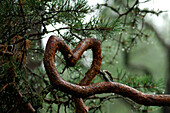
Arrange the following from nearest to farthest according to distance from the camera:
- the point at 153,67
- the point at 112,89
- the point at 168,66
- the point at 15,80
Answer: the point at 112,89 → the point at 15,80 → the point at 168,66 → the point at 153,67

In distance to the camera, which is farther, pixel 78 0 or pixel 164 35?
pixel 164 35

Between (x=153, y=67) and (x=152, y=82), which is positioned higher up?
(x=152, y=82)

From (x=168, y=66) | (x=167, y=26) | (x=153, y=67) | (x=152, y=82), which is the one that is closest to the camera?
(x=152, y=82)

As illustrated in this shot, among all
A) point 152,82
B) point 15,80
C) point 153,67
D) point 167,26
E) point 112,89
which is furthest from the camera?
point 153,67

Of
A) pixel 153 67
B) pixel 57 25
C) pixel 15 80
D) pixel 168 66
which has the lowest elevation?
pixel 153 67

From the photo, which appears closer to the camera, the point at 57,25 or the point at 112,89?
the point at 112,89

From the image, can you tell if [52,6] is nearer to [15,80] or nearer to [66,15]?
[66,15]

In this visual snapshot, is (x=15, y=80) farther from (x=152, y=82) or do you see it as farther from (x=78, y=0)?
(x=152, y=82)

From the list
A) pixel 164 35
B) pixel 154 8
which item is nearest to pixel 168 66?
pixel 164 35

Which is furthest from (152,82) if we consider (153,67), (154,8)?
(153,67)
